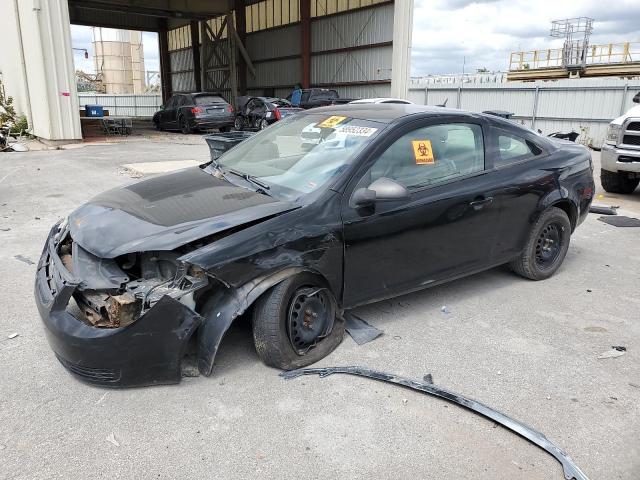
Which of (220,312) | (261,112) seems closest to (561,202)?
(220,312)

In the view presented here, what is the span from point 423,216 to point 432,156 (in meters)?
0.51

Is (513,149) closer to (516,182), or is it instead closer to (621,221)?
(516,182)

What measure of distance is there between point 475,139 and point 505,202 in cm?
57

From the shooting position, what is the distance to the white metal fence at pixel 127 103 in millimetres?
38438

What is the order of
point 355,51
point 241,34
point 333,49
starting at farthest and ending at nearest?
point 241,34 < point 333,49 < point 355,51

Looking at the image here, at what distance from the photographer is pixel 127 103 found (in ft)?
127

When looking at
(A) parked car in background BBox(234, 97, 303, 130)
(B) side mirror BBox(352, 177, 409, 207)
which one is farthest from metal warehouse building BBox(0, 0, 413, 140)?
(B) side mirror BBox(352, 177, 409, 207)

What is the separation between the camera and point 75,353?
9.18 feet

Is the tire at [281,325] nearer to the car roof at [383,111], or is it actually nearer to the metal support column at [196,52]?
the car roof at [383,111]

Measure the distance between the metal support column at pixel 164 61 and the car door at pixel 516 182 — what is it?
36223 millimetres

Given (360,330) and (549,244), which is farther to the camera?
(549,244)

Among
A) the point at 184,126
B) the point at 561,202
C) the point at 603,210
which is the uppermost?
the point at 561,202

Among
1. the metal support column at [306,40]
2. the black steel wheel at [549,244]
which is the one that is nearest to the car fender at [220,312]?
the black steel wheel at [549,244]

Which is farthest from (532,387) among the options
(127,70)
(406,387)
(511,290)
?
(127,70)
